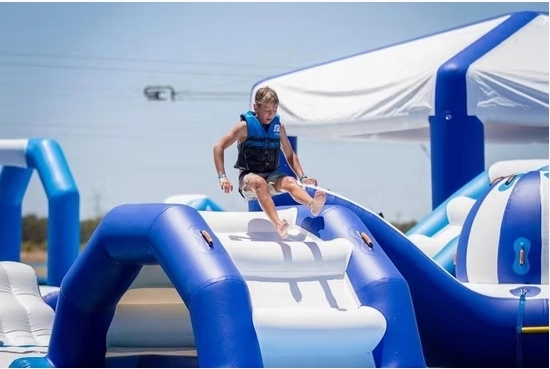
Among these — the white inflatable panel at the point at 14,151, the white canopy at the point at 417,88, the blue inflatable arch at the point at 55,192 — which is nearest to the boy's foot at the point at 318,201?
the blue inflatable arch at the point at 55,192

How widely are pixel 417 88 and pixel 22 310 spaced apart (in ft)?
14.4

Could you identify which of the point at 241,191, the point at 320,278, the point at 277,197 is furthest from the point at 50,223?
the point at 320,278

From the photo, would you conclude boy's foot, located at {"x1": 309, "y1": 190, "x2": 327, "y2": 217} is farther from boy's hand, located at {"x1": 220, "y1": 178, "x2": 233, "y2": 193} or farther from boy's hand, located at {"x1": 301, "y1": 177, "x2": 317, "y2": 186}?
boy's hand, located at {"x1": 220, "y1": 178, "x2": 233, "y2": 193}

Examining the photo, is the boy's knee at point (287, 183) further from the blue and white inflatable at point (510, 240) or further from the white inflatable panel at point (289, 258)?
the blue and white inflatable at point (510, 240)

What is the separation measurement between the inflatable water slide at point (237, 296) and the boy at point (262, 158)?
0.18 m

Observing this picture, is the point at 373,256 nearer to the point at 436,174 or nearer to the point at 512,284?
the point at 512,284

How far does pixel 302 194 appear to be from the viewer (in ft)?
16.6

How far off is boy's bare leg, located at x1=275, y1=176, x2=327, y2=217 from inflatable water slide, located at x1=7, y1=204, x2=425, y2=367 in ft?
0.58

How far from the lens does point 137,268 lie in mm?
5160

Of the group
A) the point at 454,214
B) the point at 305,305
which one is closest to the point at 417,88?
the point at 454,214

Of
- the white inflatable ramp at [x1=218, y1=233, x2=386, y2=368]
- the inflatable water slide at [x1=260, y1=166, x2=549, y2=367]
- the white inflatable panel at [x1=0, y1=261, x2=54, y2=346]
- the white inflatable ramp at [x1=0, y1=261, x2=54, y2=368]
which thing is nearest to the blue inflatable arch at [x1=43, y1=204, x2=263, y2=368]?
the white inflatable ramp at [x1=218, y1=233, x2=386, y2=368]

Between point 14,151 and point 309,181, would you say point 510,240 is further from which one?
point 14,151

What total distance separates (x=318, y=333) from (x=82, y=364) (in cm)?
148

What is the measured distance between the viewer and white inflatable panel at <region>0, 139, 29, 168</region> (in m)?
8.00
